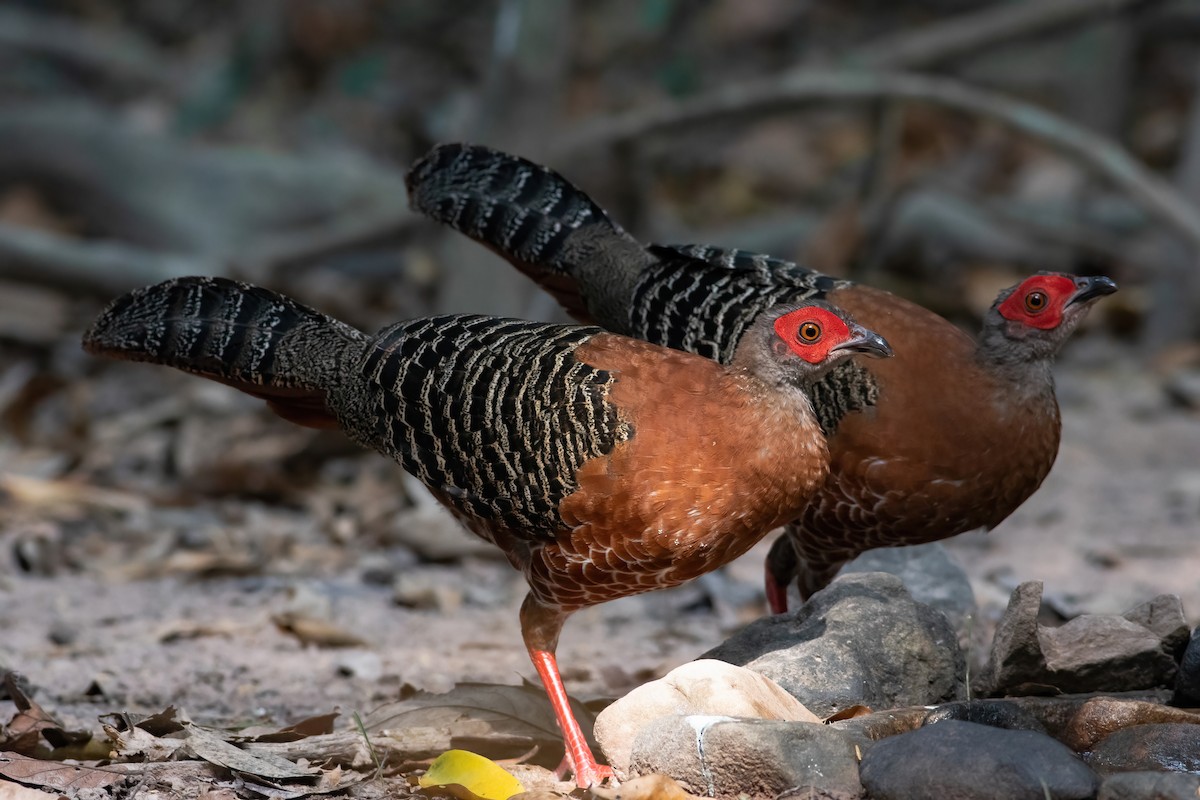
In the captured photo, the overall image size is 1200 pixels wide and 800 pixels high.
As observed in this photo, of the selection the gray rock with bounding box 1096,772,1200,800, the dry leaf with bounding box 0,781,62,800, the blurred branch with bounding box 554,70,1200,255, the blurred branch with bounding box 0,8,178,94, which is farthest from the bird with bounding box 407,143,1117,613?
the blurred branch with bounding box 0,8,178,94

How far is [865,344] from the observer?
3.82 metres

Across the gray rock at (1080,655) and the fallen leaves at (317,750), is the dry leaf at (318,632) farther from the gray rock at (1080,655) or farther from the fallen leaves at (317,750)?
the gray rock at (1080,655)

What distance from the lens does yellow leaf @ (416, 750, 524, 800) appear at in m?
3.51

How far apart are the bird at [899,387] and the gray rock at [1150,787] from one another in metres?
1.30

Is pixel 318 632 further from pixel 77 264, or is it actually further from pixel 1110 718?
pixel 77 264

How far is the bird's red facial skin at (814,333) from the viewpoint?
3852 millimetres

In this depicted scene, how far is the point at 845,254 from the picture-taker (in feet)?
29.4

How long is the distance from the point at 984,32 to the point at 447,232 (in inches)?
145

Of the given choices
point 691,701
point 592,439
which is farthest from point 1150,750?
point 592,439

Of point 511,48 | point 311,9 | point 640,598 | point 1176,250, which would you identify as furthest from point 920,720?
point 311,9

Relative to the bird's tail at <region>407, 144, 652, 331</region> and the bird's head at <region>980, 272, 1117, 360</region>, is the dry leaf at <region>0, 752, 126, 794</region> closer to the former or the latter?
the bird's tail at <region>407, 144, 652, 331</region>

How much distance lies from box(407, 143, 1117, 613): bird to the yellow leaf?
4.50 ft

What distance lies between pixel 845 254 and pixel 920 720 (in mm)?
5602

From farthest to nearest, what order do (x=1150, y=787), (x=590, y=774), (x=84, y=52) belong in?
1. (x=84, y=52)
2. (x=590, y=774)
3. (x=1150, y=787)
